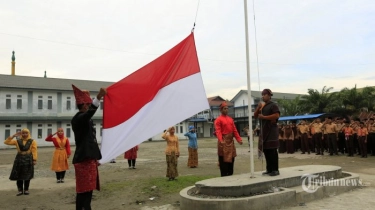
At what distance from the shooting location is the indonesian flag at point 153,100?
501cm

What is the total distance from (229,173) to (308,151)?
41.1 ft

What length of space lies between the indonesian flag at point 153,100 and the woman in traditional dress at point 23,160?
4.58 meters

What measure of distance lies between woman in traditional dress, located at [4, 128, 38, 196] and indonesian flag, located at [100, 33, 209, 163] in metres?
4.58

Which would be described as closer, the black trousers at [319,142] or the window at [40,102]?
the black trousers at [319,142]

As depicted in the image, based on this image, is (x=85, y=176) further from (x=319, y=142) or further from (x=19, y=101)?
(x=19, y=101)

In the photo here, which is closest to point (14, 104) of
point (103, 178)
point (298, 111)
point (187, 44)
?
point (103, 178)

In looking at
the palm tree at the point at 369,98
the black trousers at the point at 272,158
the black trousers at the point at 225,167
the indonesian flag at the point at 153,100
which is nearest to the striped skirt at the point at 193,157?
the black trousers at the point at 225,167

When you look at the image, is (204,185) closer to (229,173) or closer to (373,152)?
(229,173)

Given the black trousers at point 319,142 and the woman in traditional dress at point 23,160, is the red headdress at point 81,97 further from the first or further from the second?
the black trousers at point 319,142

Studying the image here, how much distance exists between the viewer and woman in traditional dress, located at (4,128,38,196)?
8.25 m

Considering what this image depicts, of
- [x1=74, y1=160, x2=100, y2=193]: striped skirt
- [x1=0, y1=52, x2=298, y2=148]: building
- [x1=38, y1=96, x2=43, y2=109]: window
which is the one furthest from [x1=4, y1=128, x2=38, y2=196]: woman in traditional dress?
[x1=38, y1=96, x2=43, y2=109]: window

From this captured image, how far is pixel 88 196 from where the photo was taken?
4570mm

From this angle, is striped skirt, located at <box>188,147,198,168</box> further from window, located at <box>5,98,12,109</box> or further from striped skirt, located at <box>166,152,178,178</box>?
window, located at <box>5,98,12,109</box>

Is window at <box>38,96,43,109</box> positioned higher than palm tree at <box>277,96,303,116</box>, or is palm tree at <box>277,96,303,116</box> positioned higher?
window at <box>38,96,43,109</box>
